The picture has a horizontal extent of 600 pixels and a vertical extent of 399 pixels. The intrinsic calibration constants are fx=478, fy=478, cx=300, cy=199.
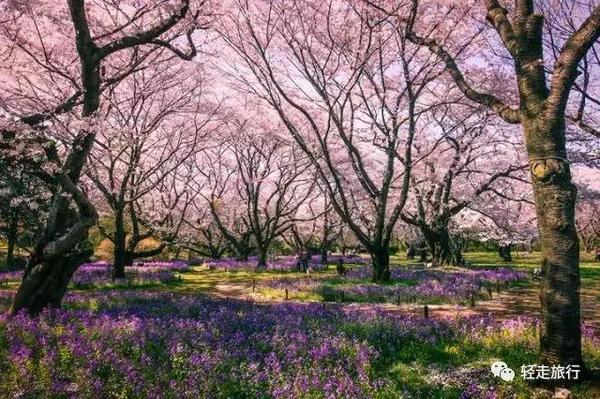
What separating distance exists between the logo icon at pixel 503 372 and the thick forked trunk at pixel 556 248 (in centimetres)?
52

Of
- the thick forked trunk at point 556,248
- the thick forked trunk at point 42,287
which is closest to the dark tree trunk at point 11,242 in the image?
→ the thick forked trunk at point 42,287

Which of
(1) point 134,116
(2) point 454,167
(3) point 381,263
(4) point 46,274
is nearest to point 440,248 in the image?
(2) point 454,167

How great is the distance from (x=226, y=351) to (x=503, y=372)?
4.03 meters

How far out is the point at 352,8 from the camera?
18.6 meters

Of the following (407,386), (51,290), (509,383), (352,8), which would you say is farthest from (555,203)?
(352,8)

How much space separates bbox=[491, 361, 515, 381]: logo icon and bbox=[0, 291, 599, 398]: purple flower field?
227 millimetres

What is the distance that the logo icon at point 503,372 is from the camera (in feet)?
21.0

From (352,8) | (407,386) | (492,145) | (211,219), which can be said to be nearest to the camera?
(407,386)

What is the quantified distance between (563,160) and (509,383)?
10.3ft

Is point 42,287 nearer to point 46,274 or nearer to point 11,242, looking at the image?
point 46,274

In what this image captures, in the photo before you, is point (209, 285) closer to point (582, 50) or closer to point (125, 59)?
point (125, 59)

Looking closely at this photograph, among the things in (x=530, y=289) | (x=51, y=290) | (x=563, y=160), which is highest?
(x=563, y=160)

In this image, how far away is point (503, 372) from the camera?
21.2ft

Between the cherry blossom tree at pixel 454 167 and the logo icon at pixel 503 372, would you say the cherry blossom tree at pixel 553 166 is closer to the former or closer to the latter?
the logo icon at pixel 503 372
